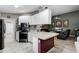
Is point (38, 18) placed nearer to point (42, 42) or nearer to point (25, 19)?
point (25, 19)

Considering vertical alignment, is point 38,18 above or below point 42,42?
above

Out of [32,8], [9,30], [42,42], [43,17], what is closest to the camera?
[32,8]

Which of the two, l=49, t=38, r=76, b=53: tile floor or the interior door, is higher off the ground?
the interior door

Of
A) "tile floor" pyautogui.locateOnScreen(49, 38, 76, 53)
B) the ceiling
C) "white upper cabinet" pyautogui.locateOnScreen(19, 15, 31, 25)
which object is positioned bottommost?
"tile floor" pyautogui.locateOnScreen(49, 38, 76, 53)

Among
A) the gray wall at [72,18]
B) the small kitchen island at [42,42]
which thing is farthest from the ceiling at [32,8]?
the small kitchen island at [42,42]

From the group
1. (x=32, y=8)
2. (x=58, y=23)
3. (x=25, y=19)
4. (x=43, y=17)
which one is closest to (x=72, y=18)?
(x=58, y=23)

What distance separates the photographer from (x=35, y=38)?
5.48 ft

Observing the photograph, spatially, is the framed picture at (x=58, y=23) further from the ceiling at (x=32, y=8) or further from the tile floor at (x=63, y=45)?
the tile floor at (x=63, y=45)

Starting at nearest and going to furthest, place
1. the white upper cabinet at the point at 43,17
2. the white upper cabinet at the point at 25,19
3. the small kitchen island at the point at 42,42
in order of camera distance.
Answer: the white upper cabinet at the point at 43,17 → the white upper cabinet at the point at 25,19 → the small kitchen island at the point at 42,42

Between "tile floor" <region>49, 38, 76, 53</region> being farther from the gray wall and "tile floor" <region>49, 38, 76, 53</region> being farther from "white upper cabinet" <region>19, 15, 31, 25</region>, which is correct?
"white upper cabinet" <region>19, 15, 31, 25</region>

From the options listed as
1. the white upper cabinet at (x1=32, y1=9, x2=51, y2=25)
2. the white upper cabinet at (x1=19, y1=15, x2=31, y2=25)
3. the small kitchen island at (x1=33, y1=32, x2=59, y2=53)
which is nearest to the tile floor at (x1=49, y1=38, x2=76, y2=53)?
→ the small kitchen island at (x1=33, y1=32, x2=59, y2=53)

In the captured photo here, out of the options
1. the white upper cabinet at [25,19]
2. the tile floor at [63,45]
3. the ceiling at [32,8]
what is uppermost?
the ceiling at [32,8]
